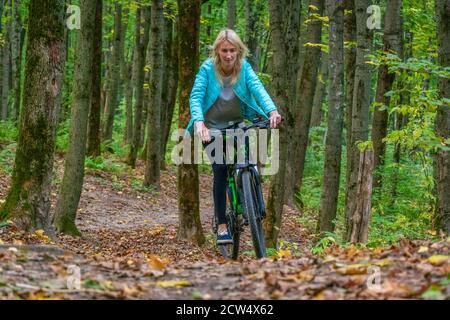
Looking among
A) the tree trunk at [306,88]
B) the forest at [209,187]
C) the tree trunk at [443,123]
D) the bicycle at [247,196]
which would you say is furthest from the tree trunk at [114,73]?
the bicycle at [247,196]

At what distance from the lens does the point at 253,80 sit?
7.70 metres

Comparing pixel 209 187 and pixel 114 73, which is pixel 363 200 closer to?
pixel 209 187

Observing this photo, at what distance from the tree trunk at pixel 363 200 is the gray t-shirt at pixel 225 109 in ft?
7.38

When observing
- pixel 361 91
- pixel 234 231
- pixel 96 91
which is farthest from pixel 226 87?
pixel 96 91

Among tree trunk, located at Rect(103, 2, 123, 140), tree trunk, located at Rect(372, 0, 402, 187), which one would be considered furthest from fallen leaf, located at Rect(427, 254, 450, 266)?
tree trunk, located at Rect(103, 2, 123, 140)

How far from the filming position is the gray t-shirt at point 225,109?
7.75 metres

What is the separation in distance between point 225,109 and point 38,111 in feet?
8.04

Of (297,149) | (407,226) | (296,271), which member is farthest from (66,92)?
(296,271)

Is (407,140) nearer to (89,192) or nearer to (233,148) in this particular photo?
(233,148)

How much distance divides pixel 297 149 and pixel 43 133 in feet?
45.2

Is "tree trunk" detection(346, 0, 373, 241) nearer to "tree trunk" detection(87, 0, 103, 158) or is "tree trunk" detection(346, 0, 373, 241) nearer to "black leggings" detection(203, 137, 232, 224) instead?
"black leggings" detection(203, 137, 232, 224)

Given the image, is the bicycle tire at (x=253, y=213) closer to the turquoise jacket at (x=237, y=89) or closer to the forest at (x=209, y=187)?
the forest at (x=209, y=187)

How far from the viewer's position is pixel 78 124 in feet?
37.2

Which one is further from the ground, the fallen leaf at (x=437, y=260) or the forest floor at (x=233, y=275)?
the fallen leaf at (x=437, y=260)
